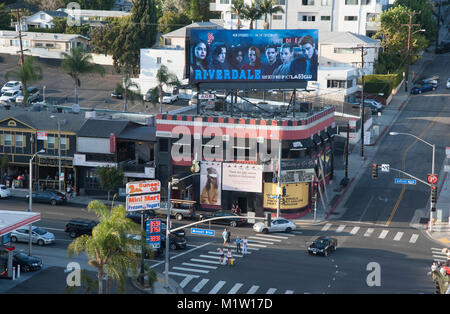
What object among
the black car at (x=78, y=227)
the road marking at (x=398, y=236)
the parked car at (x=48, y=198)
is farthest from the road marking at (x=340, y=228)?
the parked car at (x=48, y=198)

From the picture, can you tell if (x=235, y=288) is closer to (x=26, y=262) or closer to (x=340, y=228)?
(x=26, y=262)

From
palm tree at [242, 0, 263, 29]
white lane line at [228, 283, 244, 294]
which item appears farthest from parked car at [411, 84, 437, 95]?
white lane line at [228, 283, 244, 294]

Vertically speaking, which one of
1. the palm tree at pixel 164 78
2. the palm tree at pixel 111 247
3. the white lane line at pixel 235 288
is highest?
the palm tree at pixel 164 78

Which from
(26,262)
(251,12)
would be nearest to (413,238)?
(26,262)

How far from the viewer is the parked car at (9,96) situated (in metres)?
105

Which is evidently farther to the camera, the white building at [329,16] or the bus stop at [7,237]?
the white building at [329,16]

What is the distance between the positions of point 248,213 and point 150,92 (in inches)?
1803

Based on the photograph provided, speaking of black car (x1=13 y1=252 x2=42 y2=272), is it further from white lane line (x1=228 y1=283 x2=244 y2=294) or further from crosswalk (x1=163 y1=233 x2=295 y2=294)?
white lane line (x1=228 y1=283 x2=244 y2=294)

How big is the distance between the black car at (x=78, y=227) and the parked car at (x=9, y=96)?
48.0m

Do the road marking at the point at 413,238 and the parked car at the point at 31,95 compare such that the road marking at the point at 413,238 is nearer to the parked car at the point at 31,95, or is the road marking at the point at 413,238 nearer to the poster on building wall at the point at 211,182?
the poster on building wall at the point at 211,182

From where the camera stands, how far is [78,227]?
62031 millimetres

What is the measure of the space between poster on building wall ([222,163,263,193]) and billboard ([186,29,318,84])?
9.11 meters

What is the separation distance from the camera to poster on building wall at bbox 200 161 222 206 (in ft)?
234

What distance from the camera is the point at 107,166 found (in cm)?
7375
